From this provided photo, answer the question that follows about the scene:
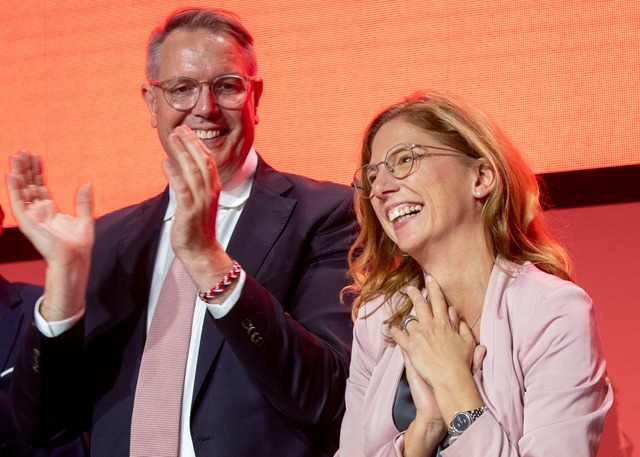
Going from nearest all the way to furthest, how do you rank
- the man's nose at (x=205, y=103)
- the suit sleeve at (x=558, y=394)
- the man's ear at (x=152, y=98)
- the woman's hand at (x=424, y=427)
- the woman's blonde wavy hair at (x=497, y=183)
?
the suit sleeve at (x=558, y=394) → the woman's hand at (x=424, y=427) → the woman's blonde wavy hair at (x=497, y=183) → the man's nose at (x=205, y=103) → the man's ear at (x=152, y=98)

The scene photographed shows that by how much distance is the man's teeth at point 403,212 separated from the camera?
6.16 feet

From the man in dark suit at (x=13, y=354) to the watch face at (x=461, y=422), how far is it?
117 centimetres

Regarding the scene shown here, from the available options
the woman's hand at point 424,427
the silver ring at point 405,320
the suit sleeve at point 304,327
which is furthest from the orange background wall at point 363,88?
the woman's hand at point 424,427

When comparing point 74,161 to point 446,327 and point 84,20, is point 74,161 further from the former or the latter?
point 446,327

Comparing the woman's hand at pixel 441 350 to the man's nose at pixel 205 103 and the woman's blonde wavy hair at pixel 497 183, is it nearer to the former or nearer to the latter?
the woman's blonde wavy hair at pixel 497 183

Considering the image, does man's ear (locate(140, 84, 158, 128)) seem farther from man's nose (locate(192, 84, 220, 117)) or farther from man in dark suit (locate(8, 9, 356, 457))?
man's nose (locate(192, 84, 220, 117))

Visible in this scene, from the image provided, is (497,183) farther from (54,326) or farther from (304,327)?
(54,326)

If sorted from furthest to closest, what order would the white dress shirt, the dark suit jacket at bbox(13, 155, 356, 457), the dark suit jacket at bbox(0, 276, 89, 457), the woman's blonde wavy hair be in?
1. the dark suit jacket at bbox(0, 276, 89, 457)
2. the white dress shirt
3. the dark suit jacket at bbox(13, 155, 356, 457)
4. the woman's blonde wavy hair

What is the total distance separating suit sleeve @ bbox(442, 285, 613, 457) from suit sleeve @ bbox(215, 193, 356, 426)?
41 cm

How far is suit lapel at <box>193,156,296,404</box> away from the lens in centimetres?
208

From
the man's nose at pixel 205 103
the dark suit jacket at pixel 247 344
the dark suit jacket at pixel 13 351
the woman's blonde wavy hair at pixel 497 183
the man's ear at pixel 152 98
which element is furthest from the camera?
the dark suit jacket at pixel 13 351

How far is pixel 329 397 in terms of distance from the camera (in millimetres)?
2018

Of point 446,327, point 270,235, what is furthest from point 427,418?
point 270,235

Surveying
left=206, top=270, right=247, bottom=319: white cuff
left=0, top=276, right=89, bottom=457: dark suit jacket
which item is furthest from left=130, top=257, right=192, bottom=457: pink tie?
left=0, top=276, right=89, bottom=457: dark suit jacket
